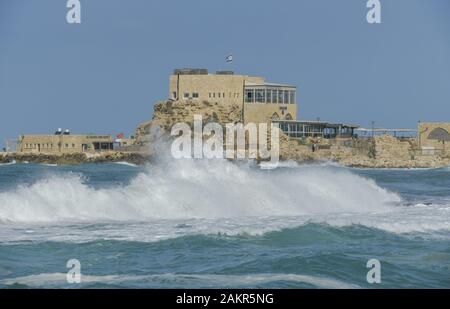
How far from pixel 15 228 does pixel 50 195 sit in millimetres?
3811

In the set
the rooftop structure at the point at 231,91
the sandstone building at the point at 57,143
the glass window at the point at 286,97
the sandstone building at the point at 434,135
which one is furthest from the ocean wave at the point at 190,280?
the sandstone building at the point at 57,143

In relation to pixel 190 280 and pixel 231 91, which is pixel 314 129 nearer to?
pixel 231 91

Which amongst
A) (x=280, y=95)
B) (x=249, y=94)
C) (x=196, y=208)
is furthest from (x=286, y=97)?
(x=196, y=208)

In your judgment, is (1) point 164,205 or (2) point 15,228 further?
(1) point 164,205

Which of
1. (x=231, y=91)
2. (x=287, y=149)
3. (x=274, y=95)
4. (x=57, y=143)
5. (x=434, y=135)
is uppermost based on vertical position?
(x=231, y=91)

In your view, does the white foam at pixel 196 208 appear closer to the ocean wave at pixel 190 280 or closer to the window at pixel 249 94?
the ocean wave at pixel 190 280

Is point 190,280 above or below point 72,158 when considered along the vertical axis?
above

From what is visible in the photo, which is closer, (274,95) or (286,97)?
(274,95)

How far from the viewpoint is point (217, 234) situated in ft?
58.1

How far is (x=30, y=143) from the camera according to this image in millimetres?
78812

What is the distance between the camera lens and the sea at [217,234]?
13.4 metres
